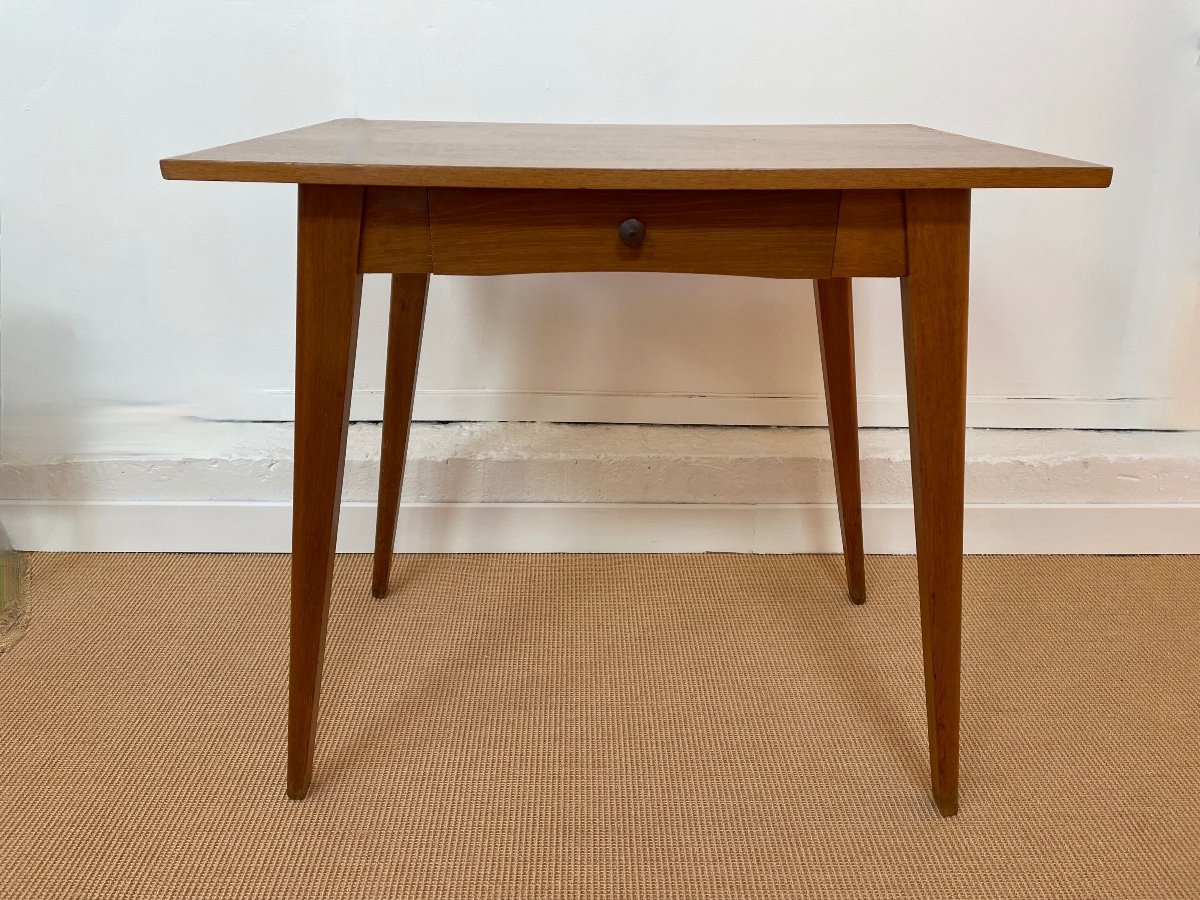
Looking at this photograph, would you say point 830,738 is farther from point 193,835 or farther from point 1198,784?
point 193,835

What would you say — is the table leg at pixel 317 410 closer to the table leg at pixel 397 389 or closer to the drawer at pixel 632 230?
the drawer at pixel 632 230

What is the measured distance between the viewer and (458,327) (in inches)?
59.5

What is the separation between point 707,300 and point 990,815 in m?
0.83

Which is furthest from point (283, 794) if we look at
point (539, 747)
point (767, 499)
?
point (767, 499)

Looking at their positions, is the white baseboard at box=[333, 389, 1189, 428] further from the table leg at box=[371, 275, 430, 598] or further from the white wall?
the table leg at box=[371, 275, 430, 598]

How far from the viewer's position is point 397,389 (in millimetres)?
1260

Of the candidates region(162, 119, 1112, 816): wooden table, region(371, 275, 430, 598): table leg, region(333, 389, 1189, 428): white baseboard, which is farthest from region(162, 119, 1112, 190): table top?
region(333, 389, 1189, 428): white baseboard

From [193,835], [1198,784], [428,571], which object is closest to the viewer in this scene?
[193,835]

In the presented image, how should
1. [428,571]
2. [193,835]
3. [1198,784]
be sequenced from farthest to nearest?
[428,571] → [1198,784] → [193,835]

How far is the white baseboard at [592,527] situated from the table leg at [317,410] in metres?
0.56

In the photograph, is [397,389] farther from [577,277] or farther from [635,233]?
[635,233]

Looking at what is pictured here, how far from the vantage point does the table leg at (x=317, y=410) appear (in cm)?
86

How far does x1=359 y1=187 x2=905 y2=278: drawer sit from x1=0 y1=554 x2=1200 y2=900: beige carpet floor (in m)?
0.54

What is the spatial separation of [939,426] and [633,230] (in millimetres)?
342
